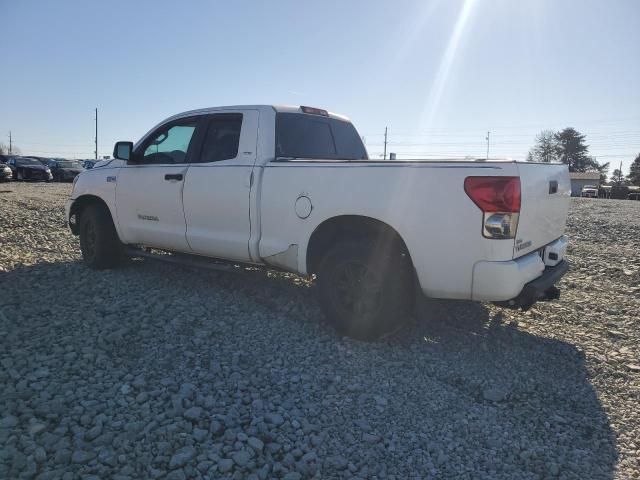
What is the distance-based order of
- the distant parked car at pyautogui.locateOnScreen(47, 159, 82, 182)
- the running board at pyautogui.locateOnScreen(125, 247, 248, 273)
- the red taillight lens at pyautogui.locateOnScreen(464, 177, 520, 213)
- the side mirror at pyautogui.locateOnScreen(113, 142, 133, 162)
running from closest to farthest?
1. the red taillight lens at pyautogui.locateOnScreen(464, 177, 520, 213)
2. the running board at pyautogui.locateOnScreen(125, 247, 248, 273)
3. the side mirror at pyautogui.locateOnScreen(113, 142, 133, 162)
4. the distant parked car at pyautogui.locateOnScreen(47, 159, 82, 182)

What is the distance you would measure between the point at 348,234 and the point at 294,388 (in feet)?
4.64

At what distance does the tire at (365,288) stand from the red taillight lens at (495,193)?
796 millimetres

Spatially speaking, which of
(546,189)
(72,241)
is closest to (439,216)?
(546,189)

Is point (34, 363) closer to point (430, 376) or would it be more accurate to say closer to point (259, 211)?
point (259, 211)

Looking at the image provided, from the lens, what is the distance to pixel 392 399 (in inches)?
129

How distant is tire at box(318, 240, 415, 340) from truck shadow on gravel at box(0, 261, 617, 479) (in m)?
0.18

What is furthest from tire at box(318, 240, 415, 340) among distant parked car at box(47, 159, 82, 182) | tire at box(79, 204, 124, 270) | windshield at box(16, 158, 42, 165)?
distant parked car at box(47, 159, 82, 182)

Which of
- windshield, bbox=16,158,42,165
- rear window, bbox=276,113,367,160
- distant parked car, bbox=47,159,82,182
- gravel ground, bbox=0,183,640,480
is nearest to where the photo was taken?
gravel ground, bbox=0,183,640,480

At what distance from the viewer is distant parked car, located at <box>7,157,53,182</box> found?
30.0 m

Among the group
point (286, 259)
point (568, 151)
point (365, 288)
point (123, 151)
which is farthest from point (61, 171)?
point (568, 151)

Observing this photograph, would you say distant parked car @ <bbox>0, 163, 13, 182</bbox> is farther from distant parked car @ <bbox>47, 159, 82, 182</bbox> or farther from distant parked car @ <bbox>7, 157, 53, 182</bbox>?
distant parked car @ <bbox>47, 159, 82, 182</bbox>

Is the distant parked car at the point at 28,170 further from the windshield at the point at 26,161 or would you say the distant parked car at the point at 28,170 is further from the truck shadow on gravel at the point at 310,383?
the truck shadow on gravel at the point at 310,383

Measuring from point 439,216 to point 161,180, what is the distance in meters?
3.35

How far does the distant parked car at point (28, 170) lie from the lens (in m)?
30.0
